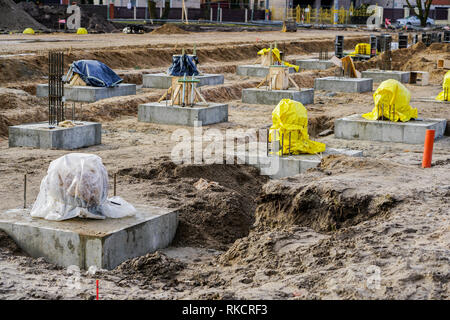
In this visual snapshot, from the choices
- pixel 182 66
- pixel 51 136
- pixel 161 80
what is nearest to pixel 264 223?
pixel 51 136

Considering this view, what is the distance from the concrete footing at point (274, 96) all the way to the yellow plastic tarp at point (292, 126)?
8.51 meters

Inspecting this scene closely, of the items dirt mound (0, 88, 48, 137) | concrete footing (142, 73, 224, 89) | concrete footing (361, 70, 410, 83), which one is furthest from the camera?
concrete footing (361, 70, 410, 83)

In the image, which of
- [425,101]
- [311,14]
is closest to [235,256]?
[425,101]

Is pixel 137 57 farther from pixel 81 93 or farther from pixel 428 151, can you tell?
pixel 428 151

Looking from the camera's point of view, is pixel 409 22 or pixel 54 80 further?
pixel 409 22

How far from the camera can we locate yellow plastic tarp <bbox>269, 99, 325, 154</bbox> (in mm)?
13664

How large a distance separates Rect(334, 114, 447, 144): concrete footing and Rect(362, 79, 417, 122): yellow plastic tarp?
222 millimetres

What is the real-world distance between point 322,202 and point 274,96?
482 inches

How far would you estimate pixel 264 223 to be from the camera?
10953 mm

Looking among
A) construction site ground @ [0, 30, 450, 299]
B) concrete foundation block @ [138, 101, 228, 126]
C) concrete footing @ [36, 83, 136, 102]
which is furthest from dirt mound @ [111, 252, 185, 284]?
concrete footing @ [36, 83, 136, 102]

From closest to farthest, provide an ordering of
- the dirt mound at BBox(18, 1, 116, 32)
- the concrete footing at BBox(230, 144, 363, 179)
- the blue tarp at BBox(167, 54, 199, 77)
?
the concrete footing at BBox(230, 144, 363, 179)
the blue tarp at BBox(167, 54, 199, 77)
the dirt mound at BBox(18, 1, 116, 32)

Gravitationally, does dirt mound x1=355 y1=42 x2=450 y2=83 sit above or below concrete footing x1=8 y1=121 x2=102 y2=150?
above

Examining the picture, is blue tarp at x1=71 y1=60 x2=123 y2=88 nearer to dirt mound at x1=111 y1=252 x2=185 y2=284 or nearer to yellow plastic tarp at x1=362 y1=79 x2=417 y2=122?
yellow plastic tarp at x1=362 y1=79 x2=417 y2=122

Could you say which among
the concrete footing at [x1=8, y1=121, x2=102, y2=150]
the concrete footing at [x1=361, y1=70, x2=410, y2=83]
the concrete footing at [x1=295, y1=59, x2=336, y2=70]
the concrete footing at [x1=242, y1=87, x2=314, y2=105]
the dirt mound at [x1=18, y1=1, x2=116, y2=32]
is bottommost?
the concrete footing at [x1=8, y1=121, x2=102, y2=150]
